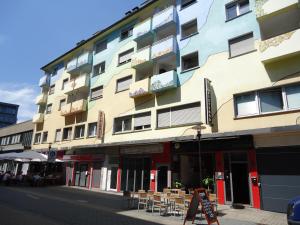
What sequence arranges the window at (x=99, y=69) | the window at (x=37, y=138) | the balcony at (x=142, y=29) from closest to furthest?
1. the balcony at (x=142, y=29)
2. the window at (x=99, y=69)
3. the window at (x=37, y=138)

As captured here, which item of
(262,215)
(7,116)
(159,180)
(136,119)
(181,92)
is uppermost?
(7,116)

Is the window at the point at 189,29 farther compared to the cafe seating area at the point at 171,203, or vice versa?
the window at the point at 189,29

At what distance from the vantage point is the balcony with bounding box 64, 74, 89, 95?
27.3 m

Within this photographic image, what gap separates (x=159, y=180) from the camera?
1847 cm

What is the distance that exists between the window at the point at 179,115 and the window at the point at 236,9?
252 inches

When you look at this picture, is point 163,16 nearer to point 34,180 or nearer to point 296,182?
point 296,182

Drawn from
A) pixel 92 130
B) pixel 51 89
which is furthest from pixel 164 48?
pixel 51 89

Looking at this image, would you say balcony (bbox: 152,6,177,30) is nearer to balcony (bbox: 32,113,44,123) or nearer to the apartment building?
the apartment building

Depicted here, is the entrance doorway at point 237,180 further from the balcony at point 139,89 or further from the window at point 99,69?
the window at point 99,69

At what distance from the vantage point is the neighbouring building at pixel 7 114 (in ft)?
292

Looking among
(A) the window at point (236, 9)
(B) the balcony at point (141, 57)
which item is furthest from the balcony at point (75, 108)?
(A) the window at point (236, 9)

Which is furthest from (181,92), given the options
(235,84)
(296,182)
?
(296,182)

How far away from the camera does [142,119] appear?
2069 cm

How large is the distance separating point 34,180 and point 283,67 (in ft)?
73.5
